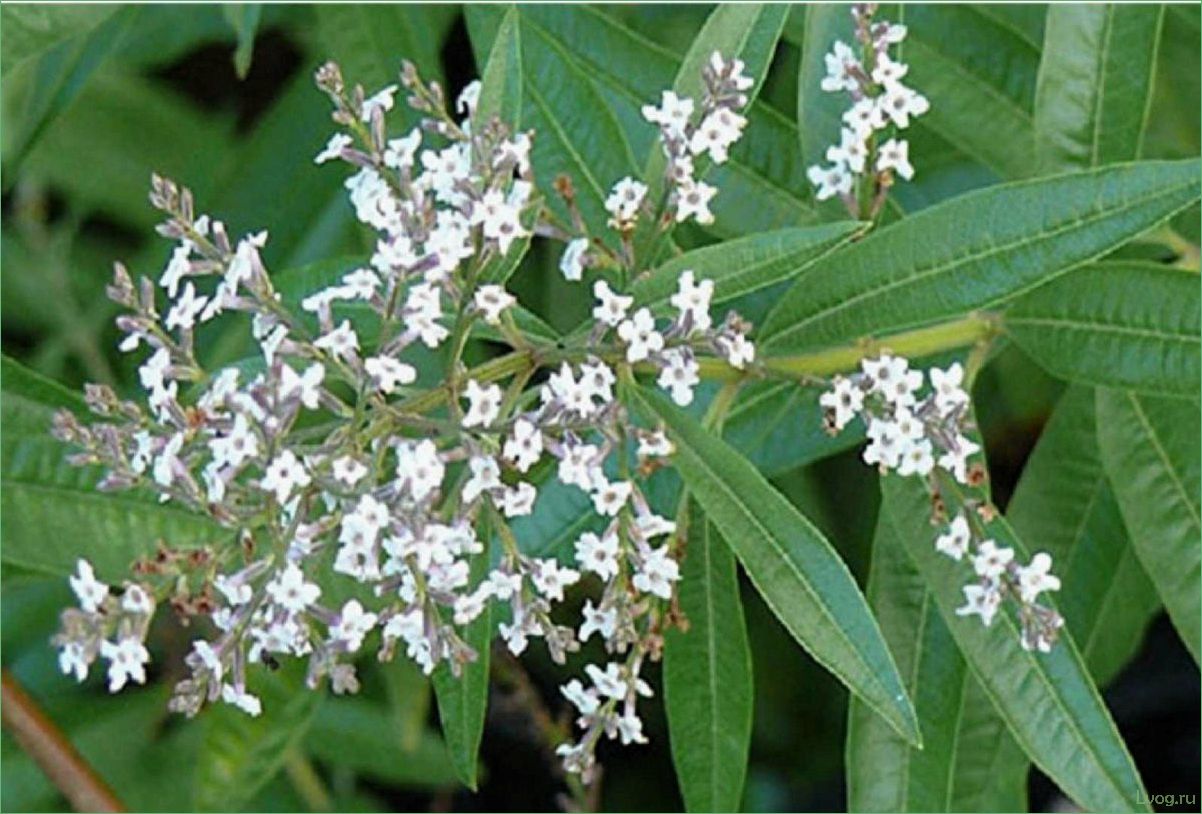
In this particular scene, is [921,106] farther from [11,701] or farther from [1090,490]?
[11,701]

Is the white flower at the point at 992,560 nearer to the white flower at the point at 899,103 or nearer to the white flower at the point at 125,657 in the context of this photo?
the white flower at the point at 899,103

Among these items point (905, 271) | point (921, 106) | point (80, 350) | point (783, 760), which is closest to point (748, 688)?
point (905, 271)

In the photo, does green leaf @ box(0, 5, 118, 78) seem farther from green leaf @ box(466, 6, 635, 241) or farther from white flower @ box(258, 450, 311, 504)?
white flower @ box(258, 450, 311, 504)

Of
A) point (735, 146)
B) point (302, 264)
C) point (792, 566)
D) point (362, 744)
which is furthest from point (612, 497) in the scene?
point (362, 744)

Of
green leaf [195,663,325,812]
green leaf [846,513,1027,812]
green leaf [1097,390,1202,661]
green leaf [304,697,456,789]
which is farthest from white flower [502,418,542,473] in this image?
green leaf [304,697,456,789]

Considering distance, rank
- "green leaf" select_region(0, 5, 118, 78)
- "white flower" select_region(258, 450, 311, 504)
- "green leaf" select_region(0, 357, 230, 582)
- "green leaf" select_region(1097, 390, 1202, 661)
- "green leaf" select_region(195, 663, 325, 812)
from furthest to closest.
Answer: "green leaf" select_region(195, 663, 325, 812) < "green leaf" select_region(0, 5, 118, 78) < "green leaf" select_region(0, 357, 230, 582) < "green leaf" select_region(1097, 390, 1202, 661) < "white flower" select_region(258, 450, 311, 504)

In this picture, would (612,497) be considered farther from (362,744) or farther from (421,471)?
(362,744)
